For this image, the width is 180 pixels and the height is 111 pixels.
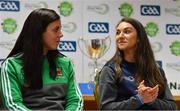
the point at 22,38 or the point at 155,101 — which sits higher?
the point at 22,38

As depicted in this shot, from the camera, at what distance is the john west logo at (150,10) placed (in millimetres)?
3998

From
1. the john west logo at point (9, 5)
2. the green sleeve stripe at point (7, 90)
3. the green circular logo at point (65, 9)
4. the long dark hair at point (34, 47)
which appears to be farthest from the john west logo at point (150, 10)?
the green sleeve stripe at point (7, 90)

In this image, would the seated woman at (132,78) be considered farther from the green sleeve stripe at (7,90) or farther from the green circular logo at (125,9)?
the green circular logo at (125,9)

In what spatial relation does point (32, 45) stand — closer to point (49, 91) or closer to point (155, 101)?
point (49, 91)

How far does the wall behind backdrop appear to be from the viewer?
378cm

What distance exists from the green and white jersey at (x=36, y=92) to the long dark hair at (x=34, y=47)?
0.03 metres

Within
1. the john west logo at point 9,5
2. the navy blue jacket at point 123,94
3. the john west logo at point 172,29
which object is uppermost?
the john west logo at point 9,5

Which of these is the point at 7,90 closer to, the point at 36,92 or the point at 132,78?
the point at 36,92

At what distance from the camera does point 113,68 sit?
2.24m

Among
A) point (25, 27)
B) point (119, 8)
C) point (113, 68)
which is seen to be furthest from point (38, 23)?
point (119, 8)

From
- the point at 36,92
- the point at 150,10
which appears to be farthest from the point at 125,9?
the point at 36,92

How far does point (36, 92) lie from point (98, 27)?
79.3 inches

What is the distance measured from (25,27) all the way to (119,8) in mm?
2052

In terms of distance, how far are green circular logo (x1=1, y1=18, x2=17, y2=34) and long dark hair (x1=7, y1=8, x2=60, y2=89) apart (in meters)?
1.71
